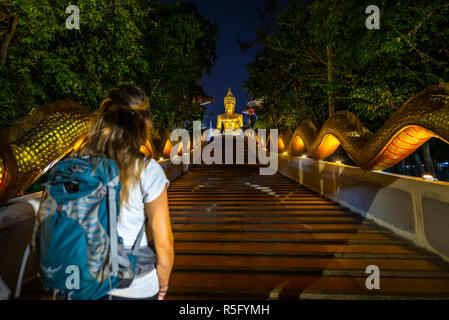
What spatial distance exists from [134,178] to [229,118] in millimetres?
36518

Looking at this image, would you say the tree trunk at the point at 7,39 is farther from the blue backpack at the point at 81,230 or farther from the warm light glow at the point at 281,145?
the warm light glow at the point at 281,145

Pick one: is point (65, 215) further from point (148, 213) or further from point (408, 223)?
point (408, 223)

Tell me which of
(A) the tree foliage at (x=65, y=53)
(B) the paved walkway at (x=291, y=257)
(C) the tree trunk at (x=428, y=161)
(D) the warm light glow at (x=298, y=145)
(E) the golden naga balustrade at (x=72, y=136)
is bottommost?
(B) the paved walkway at (x=291, y=257)

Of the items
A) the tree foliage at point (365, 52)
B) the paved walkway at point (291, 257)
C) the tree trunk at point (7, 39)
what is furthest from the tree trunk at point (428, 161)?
the tree trunk at point (7, 39)

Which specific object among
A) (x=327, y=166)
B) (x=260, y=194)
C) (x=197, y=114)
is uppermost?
(x=197, y=114)

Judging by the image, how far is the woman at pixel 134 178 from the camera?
3.61 feet

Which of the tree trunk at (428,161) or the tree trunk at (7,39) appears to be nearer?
the tree trunk at (7,39)

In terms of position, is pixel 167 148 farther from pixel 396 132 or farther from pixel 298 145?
pixel 396 132

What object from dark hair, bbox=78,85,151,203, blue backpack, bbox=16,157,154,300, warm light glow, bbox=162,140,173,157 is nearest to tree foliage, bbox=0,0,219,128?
warm light glow, bbox=162,140,173,157

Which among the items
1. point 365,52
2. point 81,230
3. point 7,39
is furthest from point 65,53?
point 365,52
